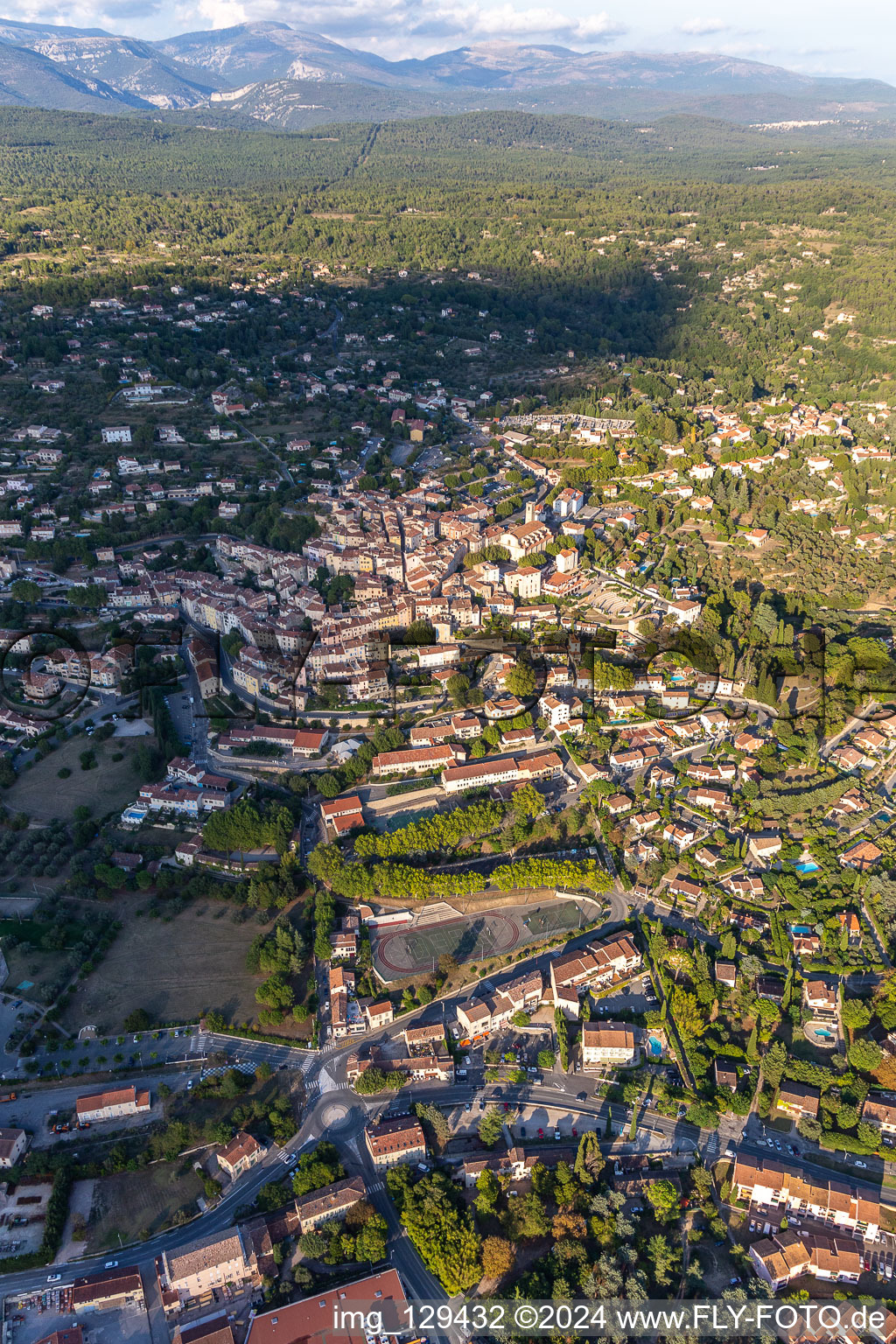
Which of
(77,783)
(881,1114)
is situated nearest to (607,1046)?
(881,1114)

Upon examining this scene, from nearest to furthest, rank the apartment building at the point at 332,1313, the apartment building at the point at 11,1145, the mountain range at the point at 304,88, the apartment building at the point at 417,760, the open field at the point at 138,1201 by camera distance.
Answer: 1. the apartment building at the point at 332,1313
2. the open field at the point at 138,1201
3. the apartment building at the point at 11,1145
4. the apartment building at the point at 417,760
5. the mountain range at the point at 304,88

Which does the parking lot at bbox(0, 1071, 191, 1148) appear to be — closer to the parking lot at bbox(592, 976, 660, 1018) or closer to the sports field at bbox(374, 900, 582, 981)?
the sports field at bbox(374, 900, 582, 981)

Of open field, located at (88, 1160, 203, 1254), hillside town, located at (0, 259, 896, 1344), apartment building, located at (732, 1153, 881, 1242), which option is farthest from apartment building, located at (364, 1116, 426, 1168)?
apartment building, located at (732, 1153, 881, 1242)

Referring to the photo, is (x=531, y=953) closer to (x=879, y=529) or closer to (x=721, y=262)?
(x=879, y=529)

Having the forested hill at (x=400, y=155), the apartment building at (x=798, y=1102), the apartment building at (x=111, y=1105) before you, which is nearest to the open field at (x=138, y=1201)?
the apartment building at (x=111, y=1105)

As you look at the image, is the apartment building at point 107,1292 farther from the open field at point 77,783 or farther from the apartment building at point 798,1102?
the open field at point 77,783

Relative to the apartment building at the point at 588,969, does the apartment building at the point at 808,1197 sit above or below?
below

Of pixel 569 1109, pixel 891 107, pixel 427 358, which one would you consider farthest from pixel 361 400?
pixel 891 107
